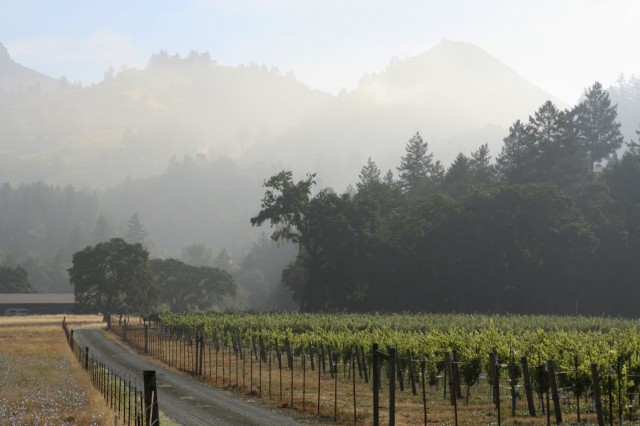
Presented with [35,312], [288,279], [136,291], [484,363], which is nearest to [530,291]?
[288,279]

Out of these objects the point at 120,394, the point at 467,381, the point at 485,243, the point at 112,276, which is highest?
the point at 485,243

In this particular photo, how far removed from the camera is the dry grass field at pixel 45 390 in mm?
29203

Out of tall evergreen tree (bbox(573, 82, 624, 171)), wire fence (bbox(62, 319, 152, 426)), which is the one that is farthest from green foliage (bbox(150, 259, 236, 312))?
wire fence (bbox(62, 319, 152, 426))

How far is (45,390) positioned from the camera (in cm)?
3844

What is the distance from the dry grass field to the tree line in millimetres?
Result: 53793

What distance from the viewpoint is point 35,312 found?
6225 inches

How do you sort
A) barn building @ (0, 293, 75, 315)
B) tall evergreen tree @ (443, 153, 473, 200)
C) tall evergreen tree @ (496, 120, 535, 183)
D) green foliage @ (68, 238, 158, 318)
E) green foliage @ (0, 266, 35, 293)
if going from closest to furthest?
green foliage @ (68, 238, 158, 318) → tall evergreen tree @ (496, 120, 535, 183) → tall evergreen tree @ (443, 153, 473, 200) → barn building @ (0, 293, 75, 315) → green foliage @ (0, 266, 35, 293)

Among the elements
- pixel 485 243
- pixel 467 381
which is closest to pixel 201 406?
pixel 467 381

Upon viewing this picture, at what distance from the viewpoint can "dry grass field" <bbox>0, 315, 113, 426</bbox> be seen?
29203 millimetres

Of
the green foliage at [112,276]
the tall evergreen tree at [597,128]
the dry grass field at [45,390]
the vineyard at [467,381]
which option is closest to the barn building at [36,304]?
the green foliage at [112,276]

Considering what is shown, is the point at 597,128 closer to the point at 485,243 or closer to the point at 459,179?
the point at 459,179

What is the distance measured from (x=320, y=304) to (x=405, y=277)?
14417 millimetres

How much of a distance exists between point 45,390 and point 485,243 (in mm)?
80860

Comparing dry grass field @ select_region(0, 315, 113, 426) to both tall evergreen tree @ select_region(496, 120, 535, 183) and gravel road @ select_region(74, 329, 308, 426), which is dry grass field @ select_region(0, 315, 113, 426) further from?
tall evergreen tree @ select_region(496, 120, 535, 183)
